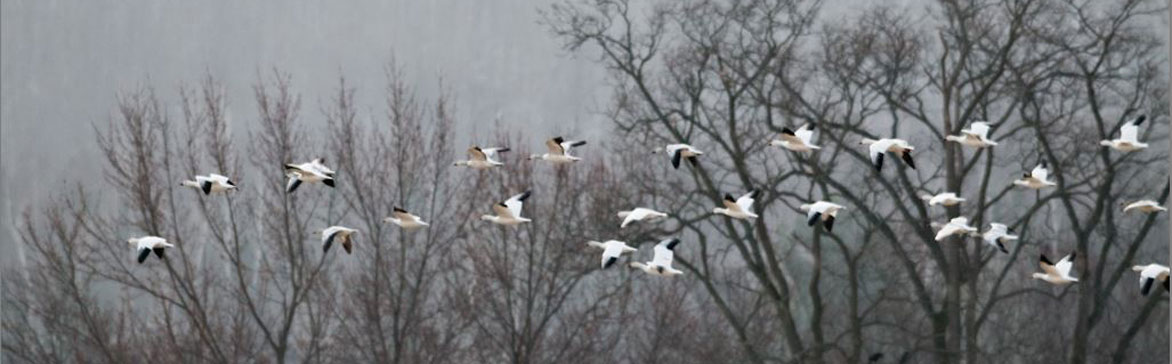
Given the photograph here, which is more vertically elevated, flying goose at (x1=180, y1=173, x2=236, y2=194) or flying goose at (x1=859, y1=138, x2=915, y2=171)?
flying goose at (x1=859, y1=138, x2=915, y2=171)

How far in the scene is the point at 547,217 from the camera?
1324 cm

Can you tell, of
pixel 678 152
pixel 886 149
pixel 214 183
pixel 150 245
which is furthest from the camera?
pixel 678 152

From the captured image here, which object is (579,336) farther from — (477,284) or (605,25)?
(605,25)

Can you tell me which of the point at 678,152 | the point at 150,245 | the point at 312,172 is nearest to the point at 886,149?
the point at 678,152

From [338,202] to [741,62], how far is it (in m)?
3.48

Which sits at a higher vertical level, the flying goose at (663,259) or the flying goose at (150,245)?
the flying goose at (150,245)

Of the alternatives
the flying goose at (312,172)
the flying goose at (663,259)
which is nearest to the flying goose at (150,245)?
the flying goose at (312,172)

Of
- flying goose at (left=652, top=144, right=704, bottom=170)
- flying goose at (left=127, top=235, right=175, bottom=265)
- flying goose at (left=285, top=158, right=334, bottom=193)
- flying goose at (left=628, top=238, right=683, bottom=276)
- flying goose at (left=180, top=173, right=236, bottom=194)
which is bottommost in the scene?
flying goose at (left=628, top=238, right=683, bottom=276)

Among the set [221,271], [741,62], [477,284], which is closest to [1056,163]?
[741,62]

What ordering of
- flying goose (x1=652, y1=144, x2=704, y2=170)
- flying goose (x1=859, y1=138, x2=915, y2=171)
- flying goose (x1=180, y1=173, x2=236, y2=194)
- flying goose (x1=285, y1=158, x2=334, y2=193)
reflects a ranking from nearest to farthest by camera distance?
flying goose (x1=859, y1=138, x2=915, y2=171) → flying goose (x1=285, y1=158, x2=334, y2=193) → flying goose (x1=180, y1=173, x2=236, y2=194) → flying goose (x1=652, y1=144, x2=704, y2=170)

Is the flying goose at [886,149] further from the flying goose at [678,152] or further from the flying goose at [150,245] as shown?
the flying goose at [150,245]

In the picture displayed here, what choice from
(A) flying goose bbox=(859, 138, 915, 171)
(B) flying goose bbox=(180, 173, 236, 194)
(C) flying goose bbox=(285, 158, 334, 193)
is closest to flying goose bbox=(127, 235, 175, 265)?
(B) flying goose bbox=(180, 173, 236, 194)

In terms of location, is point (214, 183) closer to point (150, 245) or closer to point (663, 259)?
point (150, 245)

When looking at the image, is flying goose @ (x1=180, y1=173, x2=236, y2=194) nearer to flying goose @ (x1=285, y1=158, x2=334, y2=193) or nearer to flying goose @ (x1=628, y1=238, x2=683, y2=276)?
flying goose @ (x1=285, y1=158, x2=334, y2=193)
